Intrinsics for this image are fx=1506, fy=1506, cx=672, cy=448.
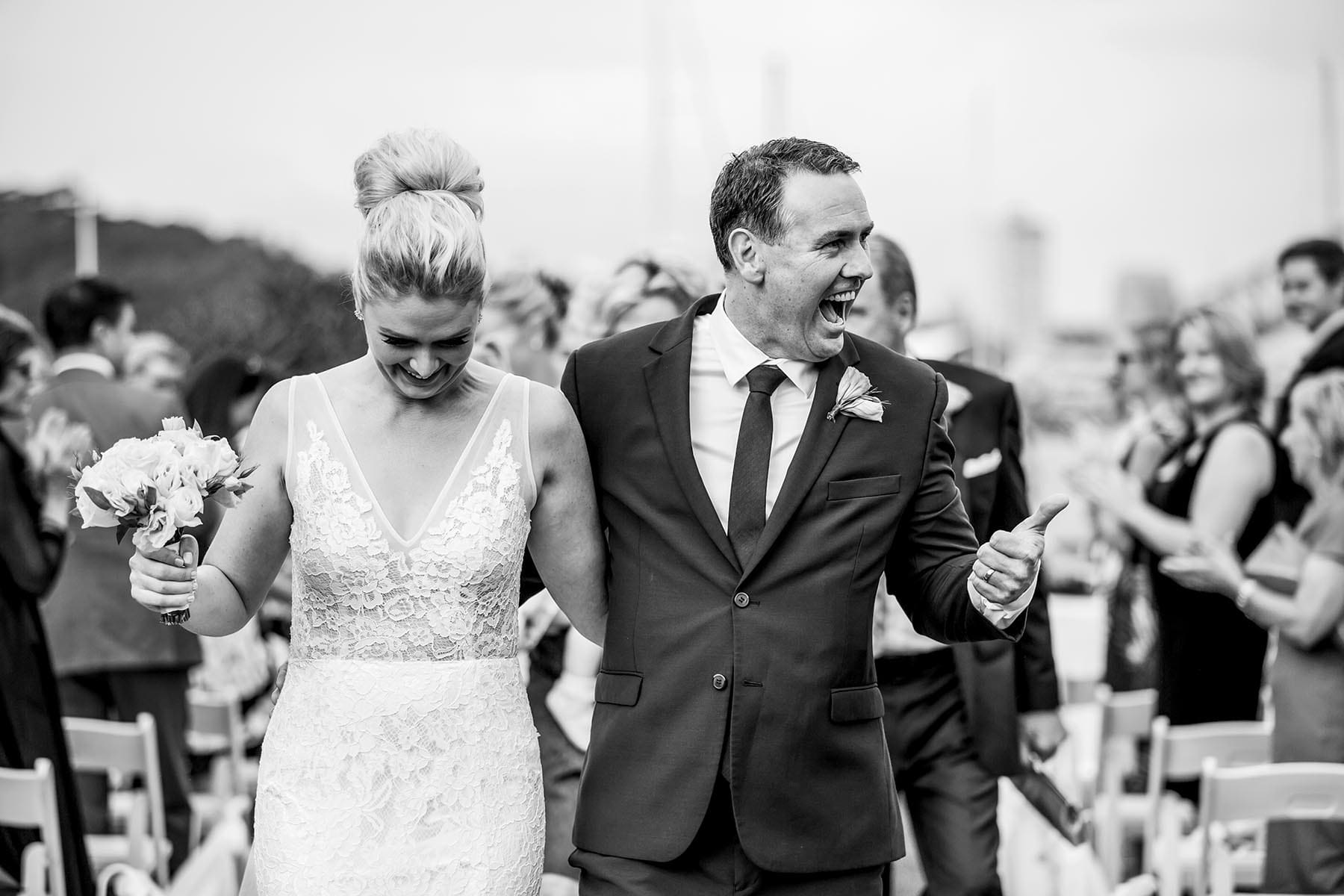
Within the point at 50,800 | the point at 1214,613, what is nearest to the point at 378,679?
the point at 50,800

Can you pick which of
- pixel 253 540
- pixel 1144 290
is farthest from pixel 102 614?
pixel 1144 290

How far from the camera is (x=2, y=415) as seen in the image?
5.77m

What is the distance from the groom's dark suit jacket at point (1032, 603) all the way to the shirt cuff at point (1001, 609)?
1.59 meters

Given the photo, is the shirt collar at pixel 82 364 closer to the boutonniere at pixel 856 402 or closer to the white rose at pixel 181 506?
the white rose at pixel 181 506

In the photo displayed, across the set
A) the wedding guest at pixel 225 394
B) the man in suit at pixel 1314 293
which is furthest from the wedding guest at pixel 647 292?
the man in suit at pixel 1314 293

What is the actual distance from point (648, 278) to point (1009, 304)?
125 feet

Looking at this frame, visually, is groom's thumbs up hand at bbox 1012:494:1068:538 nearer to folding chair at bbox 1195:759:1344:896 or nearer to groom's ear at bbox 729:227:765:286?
groom's ear at bbox 729:227:765:286

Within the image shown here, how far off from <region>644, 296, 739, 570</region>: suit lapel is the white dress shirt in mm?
30

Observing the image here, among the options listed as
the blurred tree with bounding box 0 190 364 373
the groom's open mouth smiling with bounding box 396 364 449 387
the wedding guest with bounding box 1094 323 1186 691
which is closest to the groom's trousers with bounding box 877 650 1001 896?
the groom's open mouth smiling with bounding box 396 364 449 387

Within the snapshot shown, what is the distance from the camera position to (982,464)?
177 inches

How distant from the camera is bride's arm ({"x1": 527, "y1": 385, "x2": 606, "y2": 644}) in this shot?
10.3ft

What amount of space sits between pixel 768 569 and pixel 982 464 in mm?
1697

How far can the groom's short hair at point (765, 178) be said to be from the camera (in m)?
3.08

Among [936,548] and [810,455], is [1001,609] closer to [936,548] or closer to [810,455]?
[936,548]
